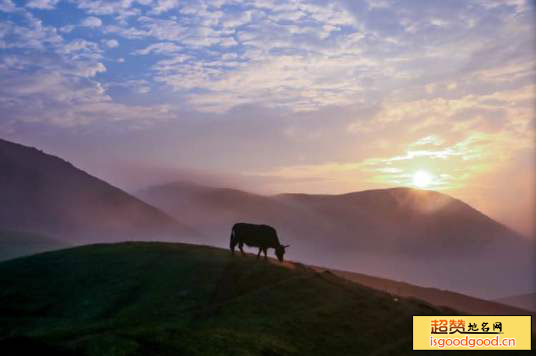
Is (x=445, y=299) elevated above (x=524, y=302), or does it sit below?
above

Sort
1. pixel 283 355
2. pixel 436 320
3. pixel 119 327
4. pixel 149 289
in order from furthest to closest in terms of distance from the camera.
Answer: pixel 149 289
pixel 436 320
pixel 119 327
pixel 283 355

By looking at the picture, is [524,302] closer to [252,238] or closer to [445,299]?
[445,299]

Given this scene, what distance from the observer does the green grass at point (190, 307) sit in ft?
80.3

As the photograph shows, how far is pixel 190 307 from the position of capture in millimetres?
33531

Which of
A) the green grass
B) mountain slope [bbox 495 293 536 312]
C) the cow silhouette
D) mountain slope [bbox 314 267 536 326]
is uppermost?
the cow silhouette

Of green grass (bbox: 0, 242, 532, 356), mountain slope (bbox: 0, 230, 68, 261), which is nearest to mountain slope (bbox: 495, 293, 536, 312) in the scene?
mountain slope (bbox: 0, 230, 68, 261)

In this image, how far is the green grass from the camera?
963 inches

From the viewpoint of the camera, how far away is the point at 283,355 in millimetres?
25016

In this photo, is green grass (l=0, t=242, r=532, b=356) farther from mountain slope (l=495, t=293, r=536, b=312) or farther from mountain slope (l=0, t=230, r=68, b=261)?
mountain slope (l=495, t=293, r=536, b=312)

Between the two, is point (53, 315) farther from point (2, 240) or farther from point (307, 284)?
point (2, 240)

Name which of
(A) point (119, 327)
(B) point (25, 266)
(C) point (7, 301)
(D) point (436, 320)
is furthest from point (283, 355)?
(B) point (25, 266)

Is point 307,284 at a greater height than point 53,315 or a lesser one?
greater

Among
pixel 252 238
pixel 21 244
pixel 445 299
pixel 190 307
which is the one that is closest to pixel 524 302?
pixel 445 299

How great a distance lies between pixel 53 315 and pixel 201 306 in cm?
1023
